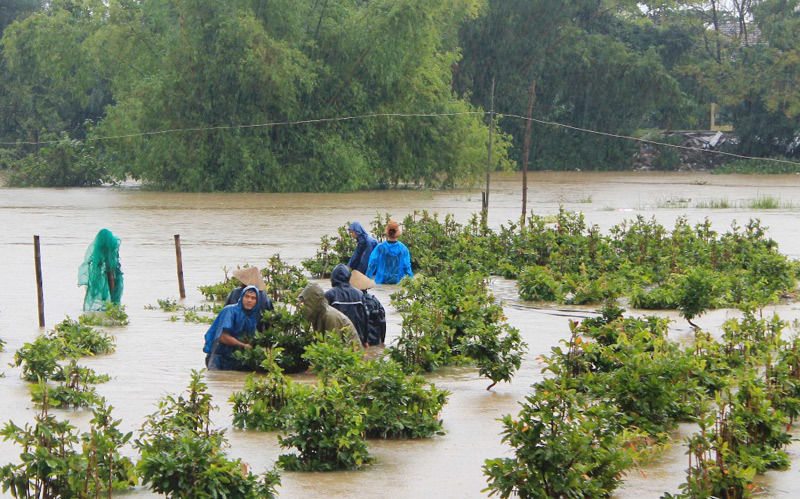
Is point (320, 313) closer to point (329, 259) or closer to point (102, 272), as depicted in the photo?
point (102, 272)

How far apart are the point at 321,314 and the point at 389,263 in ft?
17.1

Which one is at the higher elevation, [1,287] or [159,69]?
[159,69]

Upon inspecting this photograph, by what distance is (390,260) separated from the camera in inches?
552

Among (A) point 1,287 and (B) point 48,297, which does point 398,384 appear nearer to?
(B) point 48,297

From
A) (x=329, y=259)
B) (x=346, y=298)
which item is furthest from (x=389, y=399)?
(x=329, y=259)

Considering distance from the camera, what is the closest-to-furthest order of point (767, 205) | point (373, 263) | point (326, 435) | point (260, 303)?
1. point (326, 435)
2. point (260, 303)
3. point (373, 263)
4. point (767, 205)

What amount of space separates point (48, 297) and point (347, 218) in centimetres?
1410

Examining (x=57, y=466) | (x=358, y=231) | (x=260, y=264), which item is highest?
(x=358, y=231)

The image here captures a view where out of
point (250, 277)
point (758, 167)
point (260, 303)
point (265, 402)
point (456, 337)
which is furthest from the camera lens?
point (758, 167)

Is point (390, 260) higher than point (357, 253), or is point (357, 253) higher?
point (357, 253)

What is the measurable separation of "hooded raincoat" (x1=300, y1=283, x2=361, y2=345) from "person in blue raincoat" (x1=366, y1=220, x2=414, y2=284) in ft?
13.9

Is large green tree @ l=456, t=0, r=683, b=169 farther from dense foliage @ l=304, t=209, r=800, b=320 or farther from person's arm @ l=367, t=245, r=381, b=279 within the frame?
person's arm @ l=367, t=245, r=381, b=279

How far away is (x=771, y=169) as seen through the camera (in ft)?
171

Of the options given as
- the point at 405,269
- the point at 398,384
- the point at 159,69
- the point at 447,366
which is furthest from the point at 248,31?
the point at 398,384
